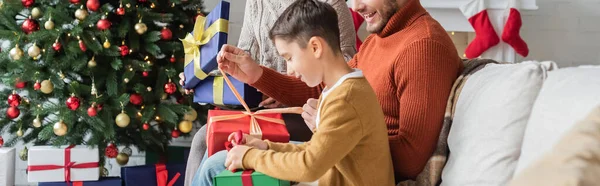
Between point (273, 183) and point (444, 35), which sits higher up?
point (444, 35)

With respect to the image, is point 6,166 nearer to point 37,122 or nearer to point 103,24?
point 37,122

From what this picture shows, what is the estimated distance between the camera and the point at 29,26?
2.83 metres

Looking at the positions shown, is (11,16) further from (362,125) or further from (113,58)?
(362,125)

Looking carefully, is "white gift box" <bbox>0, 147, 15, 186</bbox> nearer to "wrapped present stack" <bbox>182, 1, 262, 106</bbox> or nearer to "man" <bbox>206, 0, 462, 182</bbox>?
"wrapped present stack" <bbox>182, 1, 262, 106</bbox>

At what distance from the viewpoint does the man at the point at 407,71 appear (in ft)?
5.05

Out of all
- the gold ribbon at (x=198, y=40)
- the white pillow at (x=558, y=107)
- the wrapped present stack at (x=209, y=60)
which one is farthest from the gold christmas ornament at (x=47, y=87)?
the white pillow at (x=558, y=107)

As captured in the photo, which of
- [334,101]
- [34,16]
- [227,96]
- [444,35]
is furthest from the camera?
[34,16]

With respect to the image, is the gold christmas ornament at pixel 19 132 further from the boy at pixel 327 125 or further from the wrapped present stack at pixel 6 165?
the boy at pixel 327 125

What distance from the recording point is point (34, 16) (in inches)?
Result: 112

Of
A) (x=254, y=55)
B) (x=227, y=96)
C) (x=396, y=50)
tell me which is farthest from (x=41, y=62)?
(x=396, y=50)

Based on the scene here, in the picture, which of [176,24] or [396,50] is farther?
[176,24]

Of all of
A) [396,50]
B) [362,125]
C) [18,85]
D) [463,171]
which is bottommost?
[18,85]

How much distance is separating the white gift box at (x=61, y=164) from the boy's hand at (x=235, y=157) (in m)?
1.62

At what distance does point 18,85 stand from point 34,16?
0.30m
